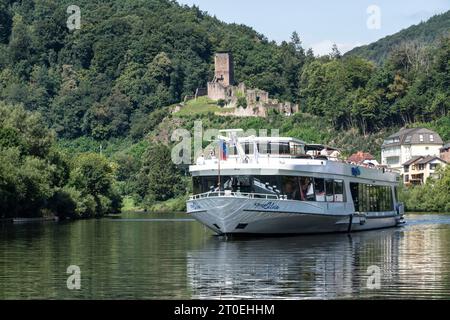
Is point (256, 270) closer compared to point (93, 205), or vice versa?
point (256, 270)

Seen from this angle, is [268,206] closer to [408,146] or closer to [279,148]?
[279,148]

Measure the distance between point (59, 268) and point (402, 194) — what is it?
324ft

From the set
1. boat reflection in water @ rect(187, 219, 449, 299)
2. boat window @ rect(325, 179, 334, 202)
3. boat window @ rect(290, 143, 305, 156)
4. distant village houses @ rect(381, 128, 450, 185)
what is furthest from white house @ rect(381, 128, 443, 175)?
boat reflection in water @ rect(187, 219, 449, 299)

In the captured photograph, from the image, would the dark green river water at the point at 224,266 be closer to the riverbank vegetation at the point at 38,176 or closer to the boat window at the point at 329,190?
the boat window at the point at 329,190

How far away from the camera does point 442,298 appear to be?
38.3 m

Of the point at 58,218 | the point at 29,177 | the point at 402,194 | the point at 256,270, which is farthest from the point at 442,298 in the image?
the point at 402,194

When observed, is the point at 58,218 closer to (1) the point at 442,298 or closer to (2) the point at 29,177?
(2) the point at 29,177

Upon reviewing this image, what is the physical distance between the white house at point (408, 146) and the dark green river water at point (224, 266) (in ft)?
356

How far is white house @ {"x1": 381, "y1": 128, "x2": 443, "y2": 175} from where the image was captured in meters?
183

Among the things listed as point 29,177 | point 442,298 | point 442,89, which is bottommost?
point 442,298

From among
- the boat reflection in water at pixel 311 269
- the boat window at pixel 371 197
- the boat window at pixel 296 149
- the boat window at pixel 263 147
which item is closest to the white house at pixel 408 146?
the boat window at pixel 371 197

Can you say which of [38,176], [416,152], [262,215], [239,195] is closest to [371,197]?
[262,215]

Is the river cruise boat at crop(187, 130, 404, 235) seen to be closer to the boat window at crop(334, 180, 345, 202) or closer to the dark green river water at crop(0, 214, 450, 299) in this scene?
the boat window at crop(334, 180, 345, 202)

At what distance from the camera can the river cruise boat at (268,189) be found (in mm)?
67750
